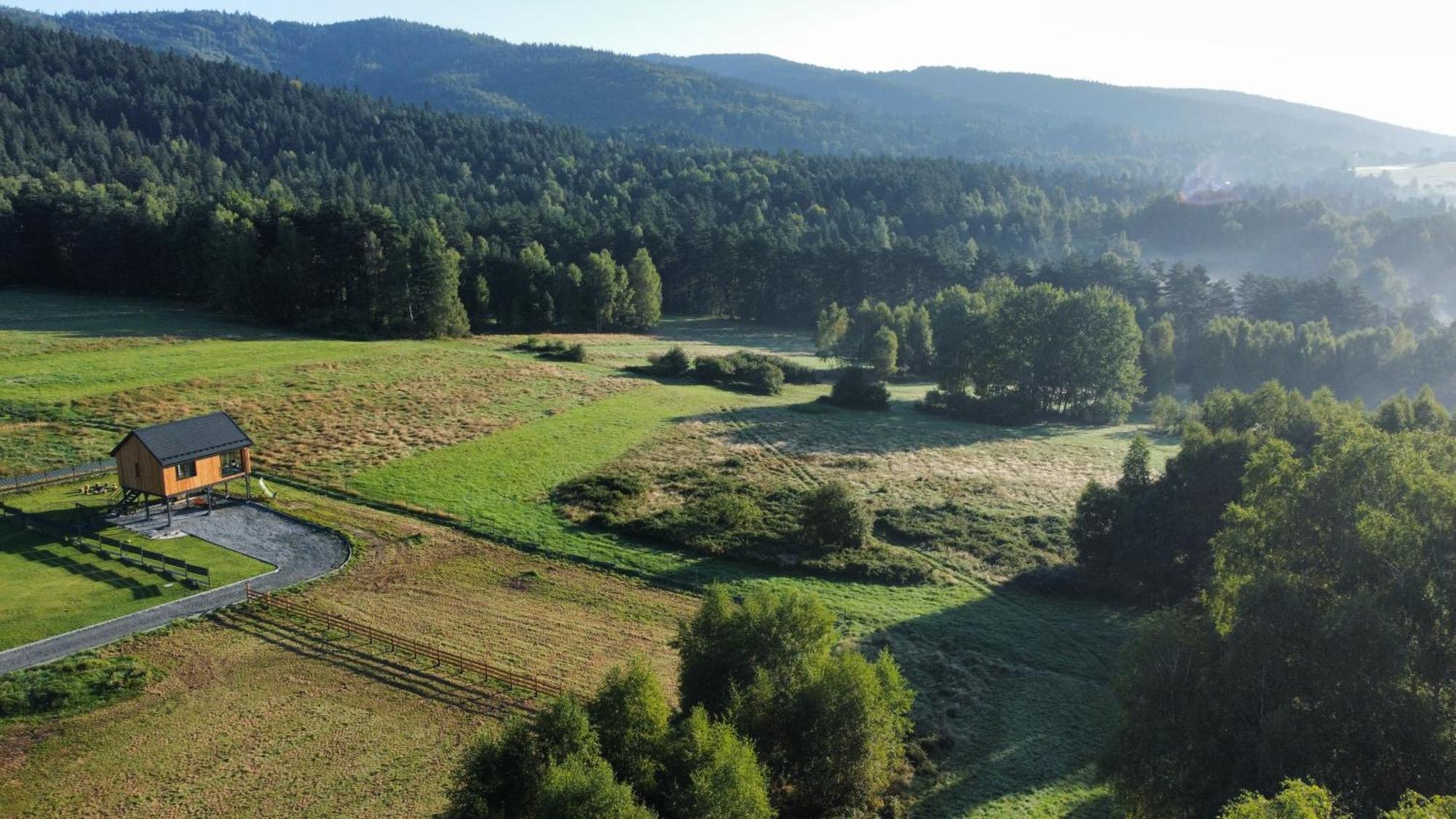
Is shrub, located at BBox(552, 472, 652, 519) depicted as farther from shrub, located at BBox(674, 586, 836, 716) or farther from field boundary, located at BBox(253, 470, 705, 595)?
shrub, located at BBox(674, 586, 836, 716)

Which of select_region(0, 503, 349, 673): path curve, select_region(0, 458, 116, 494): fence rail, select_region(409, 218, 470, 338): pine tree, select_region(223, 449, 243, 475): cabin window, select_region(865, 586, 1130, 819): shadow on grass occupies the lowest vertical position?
select_region(865, 586, 1130, 819): shadow on grass

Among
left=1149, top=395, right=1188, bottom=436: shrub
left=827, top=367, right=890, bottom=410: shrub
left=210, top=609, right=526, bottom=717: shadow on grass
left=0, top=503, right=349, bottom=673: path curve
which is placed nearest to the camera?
left=210, top=609, right=526, bottom=717: shadow on grass

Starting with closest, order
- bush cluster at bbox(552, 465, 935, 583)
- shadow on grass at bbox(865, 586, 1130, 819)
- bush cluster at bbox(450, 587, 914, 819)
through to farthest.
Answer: bush cluster at bbox(450, 587, 914, 819) < shadow on grass at bbox(865, 586, 1130, 819) < bush cluster at bbox(552, 465, 935, 583)

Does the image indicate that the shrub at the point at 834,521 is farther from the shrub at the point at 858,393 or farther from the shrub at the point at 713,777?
the shrub at the point at 858,393

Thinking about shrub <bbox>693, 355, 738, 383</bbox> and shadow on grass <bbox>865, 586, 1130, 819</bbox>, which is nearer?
shadow on grass <bbox>865, 586, 1130, 819</bbox>

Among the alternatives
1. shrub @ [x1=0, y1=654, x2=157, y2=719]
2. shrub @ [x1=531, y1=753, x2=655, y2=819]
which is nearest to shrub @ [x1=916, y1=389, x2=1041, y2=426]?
shrub @ [x1=0, y1=654, x2=157, y2=719]

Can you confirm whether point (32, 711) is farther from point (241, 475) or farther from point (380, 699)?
point (241, 475)

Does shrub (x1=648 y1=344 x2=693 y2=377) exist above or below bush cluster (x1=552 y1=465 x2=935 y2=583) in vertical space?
above

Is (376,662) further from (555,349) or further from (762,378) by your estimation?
(555,349)
